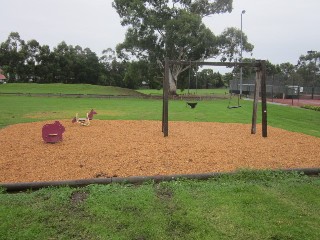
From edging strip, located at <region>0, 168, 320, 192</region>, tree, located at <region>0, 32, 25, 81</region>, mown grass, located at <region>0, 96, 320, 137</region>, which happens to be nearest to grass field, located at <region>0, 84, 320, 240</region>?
edging strip, located at <region>0, 168, 320, 192</region>

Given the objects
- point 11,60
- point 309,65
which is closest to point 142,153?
point 11,60

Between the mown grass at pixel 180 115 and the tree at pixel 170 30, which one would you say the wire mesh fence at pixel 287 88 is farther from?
the mown grass at pixel 180 115

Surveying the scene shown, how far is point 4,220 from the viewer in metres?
3.66

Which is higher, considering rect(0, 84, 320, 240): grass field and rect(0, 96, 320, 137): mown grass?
rect(0, 96, 320, 137): mown grass

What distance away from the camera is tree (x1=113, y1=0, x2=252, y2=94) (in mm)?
34219

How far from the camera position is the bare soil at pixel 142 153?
5.89 meters

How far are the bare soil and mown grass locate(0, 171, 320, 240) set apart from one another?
930 millimetres

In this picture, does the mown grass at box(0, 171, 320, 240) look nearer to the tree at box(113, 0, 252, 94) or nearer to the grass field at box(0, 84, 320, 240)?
the grass field at box(0, 84, 320, 240)

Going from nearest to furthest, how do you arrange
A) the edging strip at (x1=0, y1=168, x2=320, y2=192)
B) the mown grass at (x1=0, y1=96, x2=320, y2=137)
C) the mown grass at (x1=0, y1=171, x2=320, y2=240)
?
the mown grass at (x1=0, y1=171, x2=320, y2=240), the edging strip at (x1=0, y1=168, x2=320, y2=192), the mown grass at (x1=0, y1=96, x2=320, y2=137)

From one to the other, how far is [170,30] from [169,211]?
33.0 meters

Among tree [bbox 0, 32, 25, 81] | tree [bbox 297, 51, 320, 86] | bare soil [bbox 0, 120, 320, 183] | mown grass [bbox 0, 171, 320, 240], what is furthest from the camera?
tree [bbox 297, 51, 320, 86]

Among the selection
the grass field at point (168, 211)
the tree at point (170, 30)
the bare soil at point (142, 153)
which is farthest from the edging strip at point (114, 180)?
the tree at point (170, 30)

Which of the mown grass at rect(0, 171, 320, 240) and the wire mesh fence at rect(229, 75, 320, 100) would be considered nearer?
the mown grass at rect(0, 171, 320, 240)

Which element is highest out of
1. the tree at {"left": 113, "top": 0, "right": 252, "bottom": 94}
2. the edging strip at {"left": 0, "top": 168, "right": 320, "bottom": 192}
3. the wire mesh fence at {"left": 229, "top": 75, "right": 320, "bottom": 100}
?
the tree at {"left": 113, "top": 0, "right": 252, "bottom": 94}
